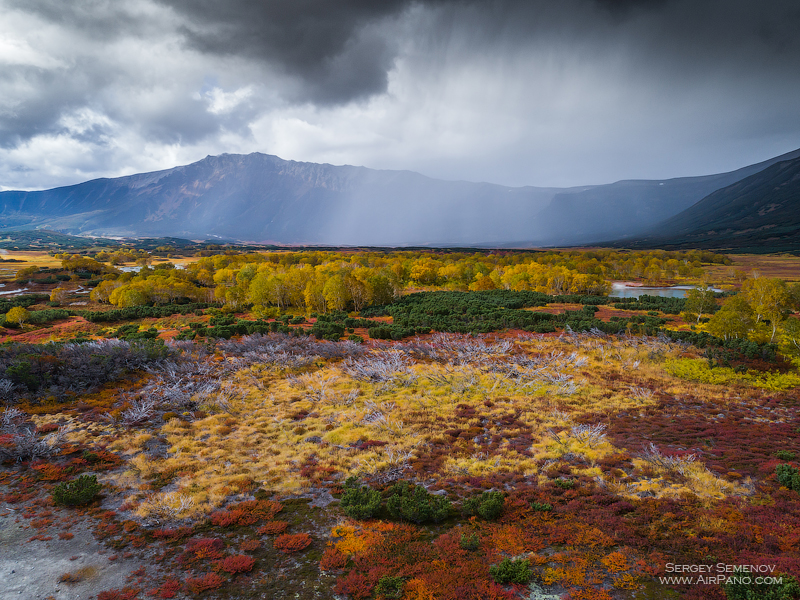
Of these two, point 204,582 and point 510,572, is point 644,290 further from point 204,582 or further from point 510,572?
point 204,582

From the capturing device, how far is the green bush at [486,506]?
10680 mm

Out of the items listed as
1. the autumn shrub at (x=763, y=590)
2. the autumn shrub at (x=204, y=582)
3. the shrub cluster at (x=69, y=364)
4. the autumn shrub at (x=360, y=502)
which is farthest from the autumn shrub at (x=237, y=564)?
the shrub cluster at (x=69, y=364)

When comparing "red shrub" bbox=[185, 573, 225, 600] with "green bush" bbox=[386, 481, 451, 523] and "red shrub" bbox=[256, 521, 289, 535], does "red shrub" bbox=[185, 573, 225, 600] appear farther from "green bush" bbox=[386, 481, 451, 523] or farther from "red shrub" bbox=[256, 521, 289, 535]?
"green bush" bbox=[386, 481, 451, 523]

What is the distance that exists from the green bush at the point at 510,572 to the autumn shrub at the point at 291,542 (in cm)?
509

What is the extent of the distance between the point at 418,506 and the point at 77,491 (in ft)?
36.8

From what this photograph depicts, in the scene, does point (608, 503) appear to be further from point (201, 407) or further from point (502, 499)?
point (201, 407)

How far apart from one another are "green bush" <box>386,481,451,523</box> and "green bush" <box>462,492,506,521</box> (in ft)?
2.15

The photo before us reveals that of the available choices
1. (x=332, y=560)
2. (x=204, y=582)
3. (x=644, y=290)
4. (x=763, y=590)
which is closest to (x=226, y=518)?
(x=204, y=582)

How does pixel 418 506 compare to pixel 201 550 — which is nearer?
pixel 201 550

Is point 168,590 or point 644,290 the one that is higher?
point 644,290

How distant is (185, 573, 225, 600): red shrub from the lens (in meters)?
8.25

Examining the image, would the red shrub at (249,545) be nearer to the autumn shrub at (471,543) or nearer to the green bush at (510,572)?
the autumn shrub at (471,543)

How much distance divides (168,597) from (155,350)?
73.7 ft

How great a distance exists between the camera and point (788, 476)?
11773 mm
